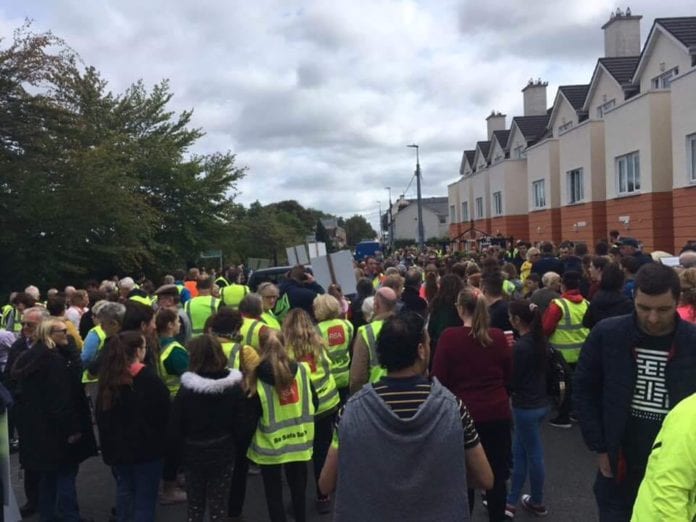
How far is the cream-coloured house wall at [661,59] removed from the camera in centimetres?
1983

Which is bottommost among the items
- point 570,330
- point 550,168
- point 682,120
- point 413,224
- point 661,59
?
point 570,330

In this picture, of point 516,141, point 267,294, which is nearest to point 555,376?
point 267,294

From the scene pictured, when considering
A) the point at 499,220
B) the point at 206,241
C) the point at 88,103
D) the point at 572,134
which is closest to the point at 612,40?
the point at 572,134

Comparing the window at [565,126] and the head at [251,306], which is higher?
the window at [565,126]

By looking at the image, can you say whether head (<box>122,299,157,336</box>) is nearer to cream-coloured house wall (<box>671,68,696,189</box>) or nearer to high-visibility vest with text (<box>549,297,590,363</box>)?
high-visibility vest with text (<box>549,297,590,363</box>)

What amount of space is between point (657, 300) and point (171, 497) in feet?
16.5

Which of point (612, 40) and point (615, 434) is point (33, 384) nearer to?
point (615, 434)

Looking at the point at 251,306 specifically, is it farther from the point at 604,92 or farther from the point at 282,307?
the point at 604,92

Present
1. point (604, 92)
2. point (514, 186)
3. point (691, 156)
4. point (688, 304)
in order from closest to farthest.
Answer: point (688, 304) → point (691, 156) → point (604, 92) → point (514, 186)

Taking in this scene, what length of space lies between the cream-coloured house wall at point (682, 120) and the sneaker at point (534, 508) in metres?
14.2

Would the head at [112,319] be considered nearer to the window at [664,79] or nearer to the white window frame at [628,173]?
the white window frame at [628,173]

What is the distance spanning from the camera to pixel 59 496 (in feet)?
18.4

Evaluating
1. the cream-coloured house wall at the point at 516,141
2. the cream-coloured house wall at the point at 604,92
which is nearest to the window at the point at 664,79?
the cream-coloured house wall at the point at 604,92

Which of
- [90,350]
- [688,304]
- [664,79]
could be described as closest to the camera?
[688,304]
